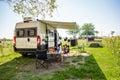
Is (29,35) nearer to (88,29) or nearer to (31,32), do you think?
(31,32)

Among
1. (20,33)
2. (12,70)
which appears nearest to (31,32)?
(20,33)

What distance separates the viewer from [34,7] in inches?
351

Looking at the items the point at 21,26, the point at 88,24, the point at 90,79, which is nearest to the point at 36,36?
the point at 21,26

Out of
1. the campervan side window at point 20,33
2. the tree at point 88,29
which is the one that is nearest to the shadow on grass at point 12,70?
the campervan side window at point 20,33

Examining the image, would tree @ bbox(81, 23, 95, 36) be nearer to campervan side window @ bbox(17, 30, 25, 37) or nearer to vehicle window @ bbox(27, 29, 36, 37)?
campervan side window @ bbox(17, 30, 25, 37)

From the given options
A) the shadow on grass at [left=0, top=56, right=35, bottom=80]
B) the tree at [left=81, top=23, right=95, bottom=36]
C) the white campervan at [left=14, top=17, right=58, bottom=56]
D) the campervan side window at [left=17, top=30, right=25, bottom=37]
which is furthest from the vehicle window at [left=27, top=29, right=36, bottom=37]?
the tree at [left=81, top=23, right=95, bottom=36]

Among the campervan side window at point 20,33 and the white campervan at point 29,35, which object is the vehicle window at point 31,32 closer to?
the white campervan at point 29,35

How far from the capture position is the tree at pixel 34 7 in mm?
8609

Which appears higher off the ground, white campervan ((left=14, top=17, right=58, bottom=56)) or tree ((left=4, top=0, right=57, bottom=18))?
tree ((left=4, top=0, right=57, bottom=18))

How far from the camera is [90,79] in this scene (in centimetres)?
570

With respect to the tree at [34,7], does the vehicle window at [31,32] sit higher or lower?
lower

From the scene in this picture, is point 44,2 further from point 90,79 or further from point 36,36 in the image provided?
point 90,79

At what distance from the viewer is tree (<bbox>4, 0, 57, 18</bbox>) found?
861cm

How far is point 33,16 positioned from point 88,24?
10101cm
